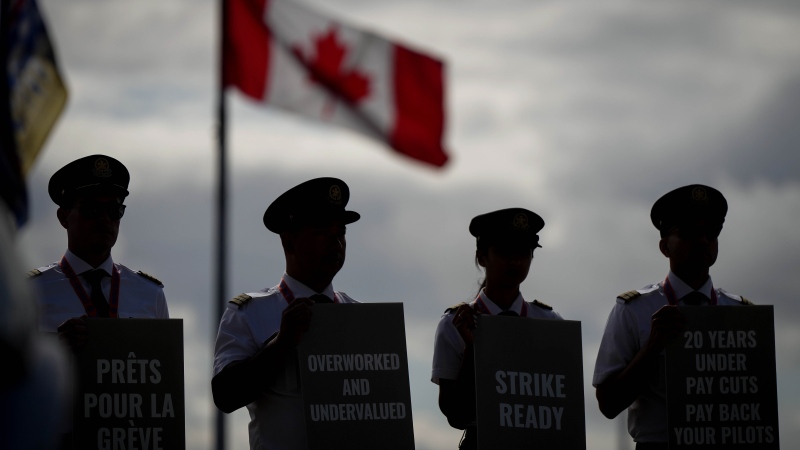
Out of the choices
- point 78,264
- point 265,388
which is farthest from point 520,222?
point 78,264

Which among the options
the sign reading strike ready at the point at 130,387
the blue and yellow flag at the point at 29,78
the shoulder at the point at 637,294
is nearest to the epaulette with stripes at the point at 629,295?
the shoulder at the point at 637,294

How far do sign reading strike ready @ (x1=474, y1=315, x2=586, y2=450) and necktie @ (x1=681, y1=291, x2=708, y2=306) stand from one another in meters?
0.81

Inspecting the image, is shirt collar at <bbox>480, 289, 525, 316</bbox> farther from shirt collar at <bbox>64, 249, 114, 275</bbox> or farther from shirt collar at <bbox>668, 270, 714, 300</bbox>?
shirt collar at <bbox>64, 249, 114, 275</bbox>

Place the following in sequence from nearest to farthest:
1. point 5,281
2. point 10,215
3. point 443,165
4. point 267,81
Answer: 1. point 5,281
2. point 10,215
3. point 267,81
4. point 443,165

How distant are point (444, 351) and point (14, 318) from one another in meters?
5.34

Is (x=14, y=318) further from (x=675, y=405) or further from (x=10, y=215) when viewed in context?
(x=675, y=405)

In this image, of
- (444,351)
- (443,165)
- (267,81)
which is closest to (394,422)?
(444,351)

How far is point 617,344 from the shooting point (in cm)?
659

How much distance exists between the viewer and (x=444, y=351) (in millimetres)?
6598

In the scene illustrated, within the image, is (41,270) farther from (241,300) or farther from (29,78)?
(29,78)

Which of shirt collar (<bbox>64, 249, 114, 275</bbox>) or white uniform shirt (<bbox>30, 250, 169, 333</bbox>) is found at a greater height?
shirt collar (<bbox>64, 249, 114, 275</bbox>)

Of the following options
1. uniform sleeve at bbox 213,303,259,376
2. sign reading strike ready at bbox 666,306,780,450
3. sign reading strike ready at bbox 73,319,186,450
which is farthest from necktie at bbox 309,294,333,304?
sign reading strike ready at bbox 666,306,780,450

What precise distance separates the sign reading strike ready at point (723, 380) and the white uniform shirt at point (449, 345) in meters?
0.92

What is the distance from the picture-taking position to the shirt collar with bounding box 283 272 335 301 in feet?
20.4
